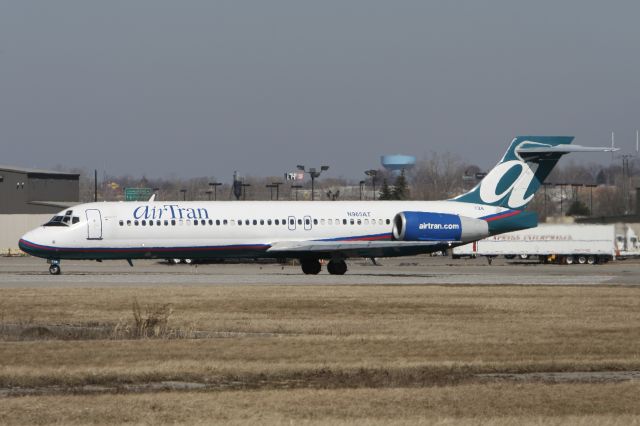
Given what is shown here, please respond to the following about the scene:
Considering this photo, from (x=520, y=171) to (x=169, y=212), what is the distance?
58.9 ft

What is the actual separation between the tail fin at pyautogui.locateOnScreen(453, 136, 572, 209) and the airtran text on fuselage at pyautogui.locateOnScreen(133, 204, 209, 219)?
1314 cm

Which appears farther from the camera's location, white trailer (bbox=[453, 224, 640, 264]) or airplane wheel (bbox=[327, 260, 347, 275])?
white trailer (bbox=[453, 224, 640, 264])

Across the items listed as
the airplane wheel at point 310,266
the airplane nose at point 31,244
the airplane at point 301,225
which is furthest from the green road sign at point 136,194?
the airplane nose at point 31,244

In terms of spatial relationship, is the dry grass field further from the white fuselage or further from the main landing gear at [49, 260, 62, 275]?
the main landing gear at [49, 260, 62, 275]

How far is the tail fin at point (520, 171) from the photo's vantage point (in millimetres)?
57938

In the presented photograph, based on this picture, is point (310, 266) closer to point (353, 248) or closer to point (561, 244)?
point (353, 248)

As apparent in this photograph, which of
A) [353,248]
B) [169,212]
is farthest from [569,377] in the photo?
[169,212]

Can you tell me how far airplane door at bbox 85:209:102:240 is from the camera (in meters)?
52.5

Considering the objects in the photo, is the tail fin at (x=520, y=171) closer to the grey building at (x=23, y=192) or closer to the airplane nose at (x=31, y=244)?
the airplane nose at (x=31, y=244)

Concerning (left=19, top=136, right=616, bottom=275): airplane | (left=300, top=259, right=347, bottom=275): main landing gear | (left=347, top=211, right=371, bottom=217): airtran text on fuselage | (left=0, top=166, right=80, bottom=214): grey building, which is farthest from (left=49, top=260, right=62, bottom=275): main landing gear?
(left=0, top=166, right=80, bottom=214): grey building

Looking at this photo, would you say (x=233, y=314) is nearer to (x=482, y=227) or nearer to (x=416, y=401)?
(x=416, y=401)

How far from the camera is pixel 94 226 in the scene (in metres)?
52.6

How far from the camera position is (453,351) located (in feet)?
72.4

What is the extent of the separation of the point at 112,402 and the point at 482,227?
42.0 metres
